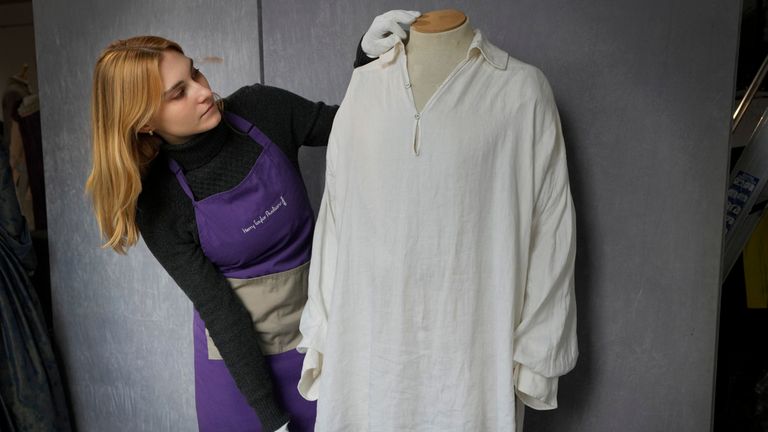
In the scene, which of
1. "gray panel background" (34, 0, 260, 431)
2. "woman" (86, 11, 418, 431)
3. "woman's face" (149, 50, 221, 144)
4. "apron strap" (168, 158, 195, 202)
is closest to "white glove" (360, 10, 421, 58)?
"woman" (86, 11, 418, 431)

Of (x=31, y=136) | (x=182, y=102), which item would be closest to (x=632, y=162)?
(x=182, y=102)

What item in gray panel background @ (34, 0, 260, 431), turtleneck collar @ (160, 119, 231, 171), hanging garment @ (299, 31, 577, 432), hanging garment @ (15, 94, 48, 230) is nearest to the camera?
hanging garment @ (299, 31, 577, 432)

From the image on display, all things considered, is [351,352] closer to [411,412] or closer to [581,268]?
[411,412]

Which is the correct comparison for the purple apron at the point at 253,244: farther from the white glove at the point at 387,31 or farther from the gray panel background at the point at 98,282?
the gray panel background at the point at 98,282

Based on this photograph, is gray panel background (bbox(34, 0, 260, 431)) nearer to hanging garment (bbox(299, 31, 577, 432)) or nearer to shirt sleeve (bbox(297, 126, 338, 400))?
shirt sleeve (bbox(297, 126, 338, 400))

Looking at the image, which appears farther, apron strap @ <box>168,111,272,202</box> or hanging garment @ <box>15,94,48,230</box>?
hanging garment @ <box>15,94,48,230</box>

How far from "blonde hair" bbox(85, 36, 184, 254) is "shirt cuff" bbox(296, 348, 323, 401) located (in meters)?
0.46

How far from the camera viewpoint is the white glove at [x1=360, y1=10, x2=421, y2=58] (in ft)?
4.13

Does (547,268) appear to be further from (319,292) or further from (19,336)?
(19,336)

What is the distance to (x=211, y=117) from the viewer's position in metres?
1.27

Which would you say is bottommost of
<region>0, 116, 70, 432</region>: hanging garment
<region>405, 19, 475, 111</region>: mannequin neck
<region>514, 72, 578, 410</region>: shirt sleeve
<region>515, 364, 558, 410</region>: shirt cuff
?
<region>0, 116, 70, 432</region>: hanging garment

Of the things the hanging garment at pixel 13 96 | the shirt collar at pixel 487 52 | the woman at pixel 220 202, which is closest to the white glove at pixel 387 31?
the woman at pixel 220 202

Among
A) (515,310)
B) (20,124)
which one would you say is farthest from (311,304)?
(20,124)

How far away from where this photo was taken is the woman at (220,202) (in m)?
1.24
